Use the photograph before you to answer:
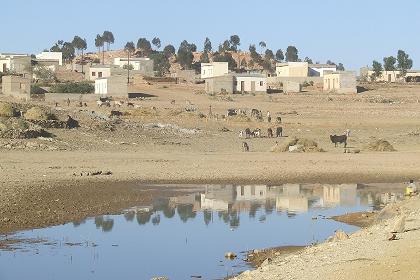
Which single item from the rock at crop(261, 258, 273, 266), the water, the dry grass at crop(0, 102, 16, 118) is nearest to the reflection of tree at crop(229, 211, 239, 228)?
the water

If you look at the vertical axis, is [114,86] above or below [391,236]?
above

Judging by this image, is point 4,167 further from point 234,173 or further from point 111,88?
point 111,88

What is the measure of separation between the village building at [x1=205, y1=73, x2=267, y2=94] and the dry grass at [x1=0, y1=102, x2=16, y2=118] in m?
44.3

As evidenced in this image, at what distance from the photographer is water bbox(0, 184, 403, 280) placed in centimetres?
1513

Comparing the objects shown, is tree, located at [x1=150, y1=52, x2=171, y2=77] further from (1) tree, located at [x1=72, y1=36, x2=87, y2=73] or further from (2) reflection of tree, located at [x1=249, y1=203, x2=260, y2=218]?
(2) reflection of tree, located at [x1=249, y1=203, x2=260, y2=218]

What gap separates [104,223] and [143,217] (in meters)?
1.56

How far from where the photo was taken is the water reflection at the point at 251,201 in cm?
2217

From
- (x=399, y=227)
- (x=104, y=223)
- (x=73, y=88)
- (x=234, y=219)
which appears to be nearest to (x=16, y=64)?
(x=73, y=88)

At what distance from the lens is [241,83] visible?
89250 millimetres

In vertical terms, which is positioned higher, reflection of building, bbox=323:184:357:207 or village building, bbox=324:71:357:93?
village building, bbox=324:71:357:93

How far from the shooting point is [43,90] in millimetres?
80875

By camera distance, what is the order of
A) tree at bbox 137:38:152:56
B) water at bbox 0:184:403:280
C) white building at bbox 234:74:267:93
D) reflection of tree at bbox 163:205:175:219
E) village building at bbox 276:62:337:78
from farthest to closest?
tree at bbox 137:38:152:56
village building at bbox 276:62:337:78
white building at bbox 234:74:267:93
reflection of tree at bbox 163:205:175:219
water at bbox 0:184:403:280

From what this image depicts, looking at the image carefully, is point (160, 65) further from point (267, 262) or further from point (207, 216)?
point (267, 262)

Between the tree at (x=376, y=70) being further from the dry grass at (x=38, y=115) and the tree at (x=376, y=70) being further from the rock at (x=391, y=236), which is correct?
the rock at (x=391, y=236)
